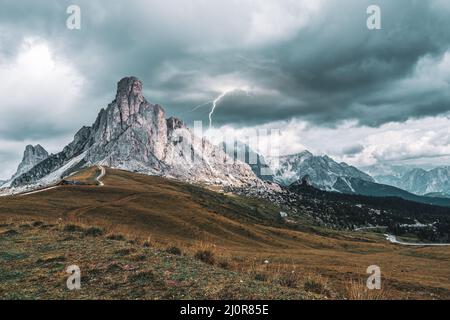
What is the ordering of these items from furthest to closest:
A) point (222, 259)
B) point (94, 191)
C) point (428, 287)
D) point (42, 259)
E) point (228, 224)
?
point (94, 191), point (228, 224), point (428, 287), point (222, 259), point (42, 259)

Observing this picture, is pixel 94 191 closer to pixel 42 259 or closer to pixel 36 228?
pixel 36 228

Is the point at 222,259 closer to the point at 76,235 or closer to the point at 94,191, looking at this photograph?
the point at 76,235

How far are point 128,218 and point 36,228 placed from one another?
3906 cm

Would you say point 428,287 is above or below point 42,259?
below

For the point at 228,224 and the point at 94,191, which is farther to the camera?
the point at 94,191

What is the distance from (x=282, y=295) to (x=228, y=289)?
230 centimetres

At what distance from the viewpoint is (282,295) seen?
14.9m
